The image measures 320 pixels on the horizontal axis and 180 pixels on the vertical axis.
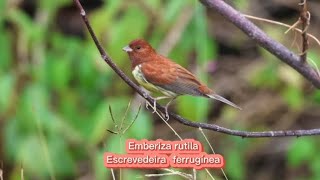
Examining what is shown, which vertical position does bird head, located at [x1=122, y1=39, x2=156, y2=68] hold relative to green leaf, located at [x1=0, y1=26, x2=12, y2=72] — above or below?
below

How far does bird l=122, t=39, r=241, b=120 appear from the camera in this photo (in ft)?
3.81

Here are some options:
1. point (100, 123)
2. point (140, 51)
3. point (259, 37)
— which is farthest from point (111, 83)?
point (259, 37)

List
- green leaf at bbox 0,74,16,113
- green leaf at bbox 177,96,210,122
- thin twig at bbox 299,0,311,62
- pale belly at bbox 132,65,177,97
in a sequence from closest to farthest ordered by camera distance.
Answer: thin twig at bbox 299,0,311,62
pale belly at bbox 132,65,177,97
green leaf at bbox 177,96,210,122
green leaf at bbox 0,74,16,113

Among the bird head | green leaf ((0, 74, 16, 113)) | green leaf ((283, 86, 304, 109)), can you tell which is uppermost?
green leaf ((283, 86, 304, 109))

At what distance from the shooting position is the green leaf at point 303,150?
2.43 meters

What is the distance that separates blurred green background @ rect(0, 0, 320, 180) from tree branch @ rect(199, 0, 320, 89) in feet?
2.34

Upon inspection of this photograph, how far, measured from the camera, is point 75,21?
9.26 ft

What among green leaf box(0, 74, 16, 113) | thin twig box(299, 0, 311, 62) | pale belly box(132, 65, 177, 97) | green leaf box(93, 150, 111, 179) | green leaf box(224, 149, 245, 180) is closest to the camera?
thin twig box(299, 0, 311, 62)

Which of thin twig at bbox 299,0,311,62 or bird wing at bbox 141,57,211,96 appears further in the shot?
bird wing at bbox 141,57,211,96

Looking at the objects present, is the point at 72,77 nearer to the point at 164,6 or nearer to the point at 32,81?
the point at 32,81

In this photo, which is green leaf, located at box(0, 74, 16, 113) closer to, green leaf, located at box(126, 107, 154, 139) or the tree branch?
green leaf, located at box(126, 107, 154, 139)

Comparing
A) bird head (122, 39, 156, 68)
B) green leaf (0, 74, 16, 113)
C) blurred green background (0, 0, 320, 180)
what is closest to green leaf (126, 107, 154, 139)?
blurred green background (0, 0, 320, 180)

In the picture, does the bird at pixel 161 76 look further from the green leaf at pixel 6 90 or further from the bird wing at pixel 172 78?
the green leaf at pixel 6 90

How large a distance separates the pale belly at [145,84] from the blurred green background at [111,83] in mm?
647
